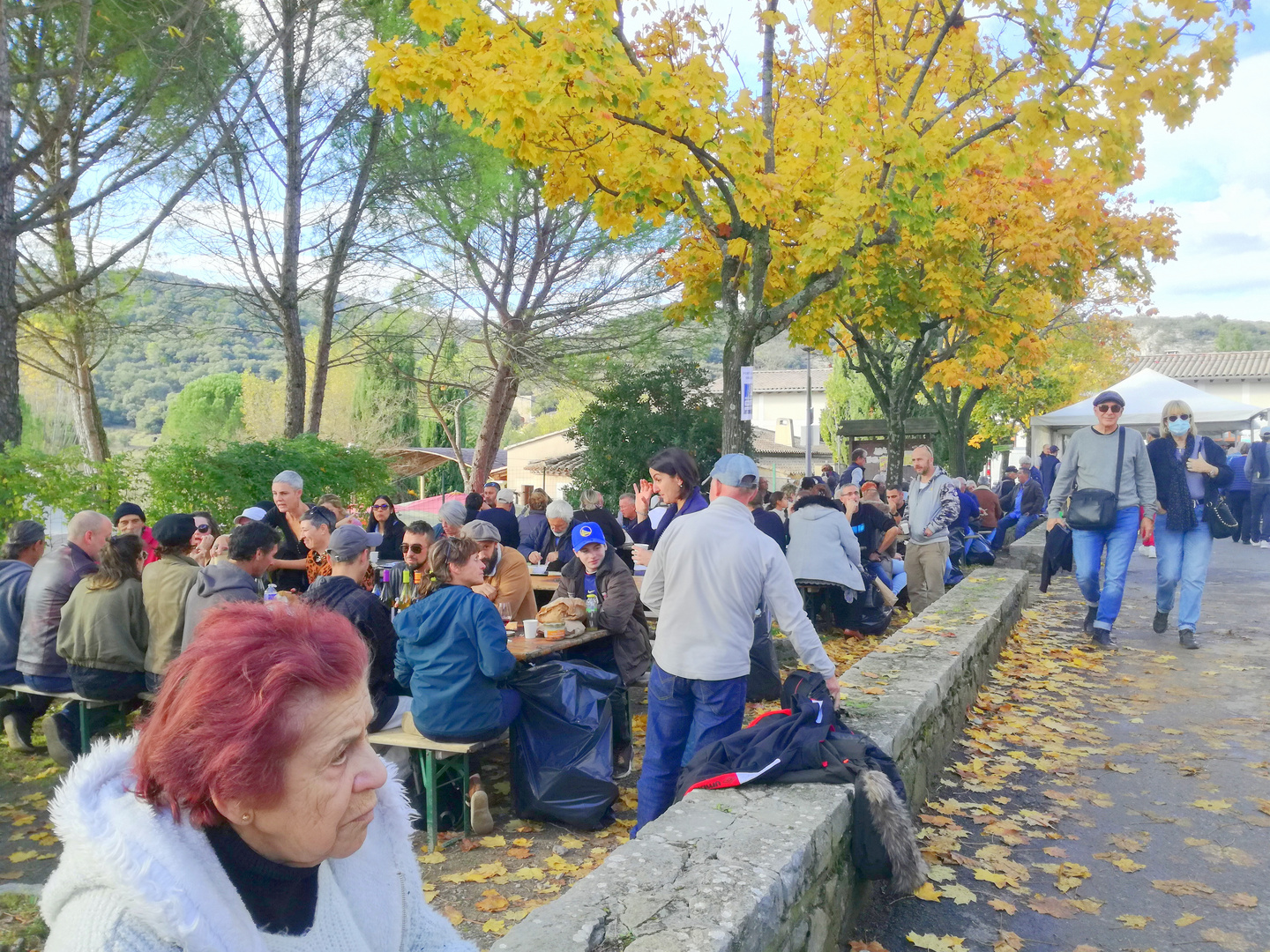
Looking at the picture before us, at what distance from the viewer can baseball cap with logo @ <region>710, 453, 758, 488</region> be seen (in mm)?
4141

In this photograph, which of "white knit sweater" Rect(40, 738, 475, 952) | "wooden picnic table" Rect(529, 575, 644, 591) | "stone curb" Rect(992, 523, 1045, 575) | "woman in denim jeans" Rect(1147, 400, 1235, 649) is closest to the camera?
"white knit sweater" Rect(40, 738, 475, 952)

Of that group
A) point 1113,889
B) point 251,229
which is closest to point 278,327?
point 251,229

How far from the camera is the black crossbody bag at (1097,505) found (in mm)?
7102

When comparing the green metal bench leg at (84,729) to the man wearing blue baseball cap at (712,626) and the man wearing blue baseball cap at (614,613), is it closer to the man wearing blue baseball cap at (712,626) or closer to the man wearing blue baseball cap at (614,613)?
the man wearing blue baseball cap at (614,613)

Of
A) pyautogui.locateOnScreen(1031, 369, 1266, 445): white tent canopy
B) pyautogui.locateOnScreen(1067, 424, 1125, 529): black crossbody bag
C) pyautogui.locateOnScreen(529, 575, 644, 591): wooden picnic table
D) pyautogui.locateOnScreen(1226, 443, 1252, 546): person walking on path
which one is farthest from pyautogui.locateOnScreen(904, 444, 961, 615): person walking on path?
pyautogui.locateOnScreen(1031, 369, 1266, 445): white tent canopy

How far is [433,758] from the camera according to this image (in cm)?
466

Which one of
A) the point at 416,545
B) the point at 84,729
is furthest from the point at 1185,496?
the point at 84,729

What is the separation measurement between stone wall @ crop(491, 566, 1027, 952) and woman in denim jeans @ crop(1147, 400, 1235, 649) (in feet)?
13.8

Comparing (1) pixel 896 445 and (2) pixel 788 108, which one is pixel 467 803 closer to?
(2) pixel 788 108

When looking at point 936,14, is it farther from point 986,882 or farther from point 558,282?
point 558,282

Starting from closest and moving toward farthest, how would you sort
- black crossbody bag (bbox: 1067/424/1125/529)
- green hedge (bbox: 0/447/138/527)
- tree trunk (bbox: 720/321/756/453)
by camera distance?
1. black crossbody bag (bbox: 1067/424/1125/529)
2. green hedge (bbox: 0/447/138/527)
3. tree trunk (bbox: 720/321/756/453)

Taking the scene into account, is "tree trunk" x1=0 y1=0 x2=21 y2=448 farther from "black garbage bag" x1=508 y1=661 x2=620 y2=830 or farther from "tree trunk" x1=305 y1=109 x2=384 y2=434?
"black garbage bag" x1=508 y1=661 x2=620 y2=830

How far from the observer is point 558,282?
15.8 metres

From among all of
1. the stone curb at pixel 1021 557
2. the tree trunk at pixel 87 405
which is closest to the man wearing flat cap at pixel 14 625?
the stone curb at pixel 1021 557
